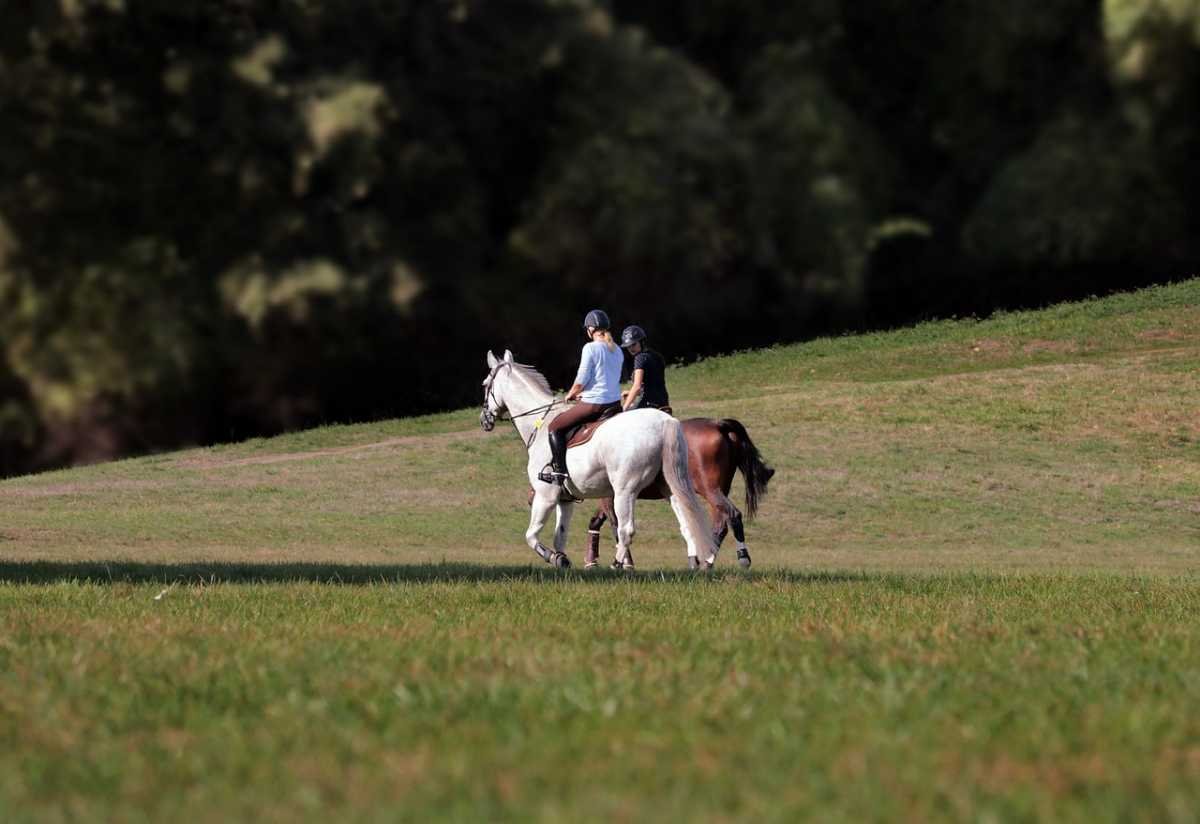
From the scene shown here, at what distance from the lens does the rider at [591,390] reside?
68.6 feet

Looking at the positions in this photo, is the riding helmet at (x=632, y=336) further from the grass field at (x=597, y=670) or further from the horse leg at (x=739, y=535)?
the grass field at (x=597, y=670)

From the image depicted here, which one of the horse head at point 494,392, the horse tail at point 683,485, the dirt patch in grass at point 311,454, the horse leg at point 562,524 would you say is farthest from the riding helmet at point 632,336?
the dirt patch in grass at point 311,454

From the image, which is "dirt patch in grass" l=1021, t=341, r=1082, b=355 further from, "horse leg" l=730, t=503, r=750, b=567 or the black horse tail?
"horse leg" l=730, t=503, r=750, b=567

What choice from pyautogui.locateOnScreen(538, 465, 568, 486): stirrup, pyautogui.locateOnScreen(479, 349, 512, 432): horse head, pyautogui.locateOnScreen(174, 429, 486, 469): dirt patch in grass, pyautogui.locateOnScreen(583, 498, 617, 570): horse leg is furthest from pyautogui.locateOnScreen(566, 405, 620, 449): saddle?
pyautogui.locateOnScreen(174, 429, 486, 469): dirt patch in grass

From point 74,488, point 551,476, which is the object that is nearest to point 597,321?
point 551,476

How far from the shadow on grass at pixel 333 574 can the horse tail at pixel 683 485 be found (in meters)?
0.46

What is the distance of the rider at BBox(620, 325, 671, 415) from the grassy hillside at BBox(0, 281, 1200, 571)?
9.44 ft

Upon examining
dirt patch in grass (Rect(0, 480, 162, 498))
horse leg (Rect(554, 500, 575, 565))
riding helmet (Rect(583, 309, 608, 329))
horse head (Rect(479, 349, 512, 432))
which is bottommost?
horse leg (Rect(554, 500, 575, 565))

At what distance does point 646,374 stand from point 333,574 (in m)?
5.64

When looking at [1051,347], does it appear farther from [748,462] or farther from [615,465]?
[615,465]

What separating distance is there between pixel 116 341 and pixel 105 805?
1424 inches

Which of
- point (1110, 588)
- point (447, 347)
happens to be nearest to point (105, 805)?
point (1110, 588)

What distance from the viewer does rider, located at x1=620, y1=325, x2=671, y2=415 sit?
22.2m

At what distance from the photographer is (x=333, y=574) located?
19.0m
